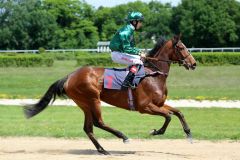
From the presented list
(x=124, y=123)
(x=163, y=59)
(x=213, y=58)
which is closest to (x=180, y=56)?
→ (x=163, y=59)

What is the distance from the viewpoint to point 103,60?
140 ft

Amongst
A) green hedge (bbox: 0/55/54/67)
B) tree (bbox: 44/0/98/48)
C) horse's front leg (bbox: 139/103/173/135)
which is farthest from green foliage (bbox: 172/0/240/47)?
horse's front leg (bbox: 139/103/173/135)

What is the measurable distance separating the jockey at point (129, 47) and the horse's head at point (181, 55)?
72 centimetres

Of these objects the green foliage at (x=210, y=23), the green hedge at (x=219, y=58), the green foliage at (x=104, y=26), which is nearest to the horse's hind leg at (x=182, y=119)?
the green hedge at (x=219, y=58)

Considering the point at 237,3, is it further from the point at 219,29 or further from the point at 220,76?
the point at 220,76

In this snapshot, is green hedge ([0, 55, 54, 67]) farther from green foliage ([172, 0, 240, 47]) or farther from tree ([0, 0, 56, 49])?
tree ([0, 0, 56, 49])

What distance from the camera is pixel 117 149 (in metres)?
12.0

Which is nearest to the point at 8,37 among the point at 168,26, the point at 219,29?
the point at 168,26

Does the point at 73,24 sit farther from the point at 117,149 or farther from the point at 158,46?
the point at 158,46

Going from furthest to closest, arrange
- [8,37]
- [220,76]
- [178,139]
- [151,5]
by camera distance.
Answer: [151,5], [8,37], [220,76], [178,139]

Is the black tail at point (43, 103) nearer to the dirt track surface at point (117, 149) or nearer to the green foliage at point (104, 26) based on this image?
the dirt track surface at point (117, 149)

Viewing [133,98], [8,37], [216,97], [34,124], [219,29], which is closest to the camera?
[133,98]

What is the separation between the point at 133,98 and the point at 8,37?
77.0 meters

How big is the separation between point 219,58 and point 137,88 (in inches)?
1357
